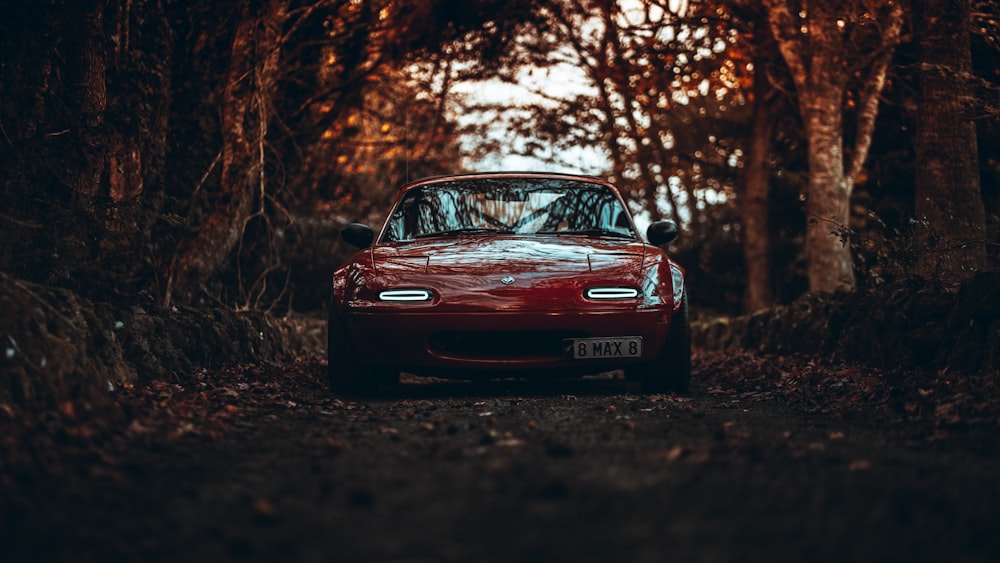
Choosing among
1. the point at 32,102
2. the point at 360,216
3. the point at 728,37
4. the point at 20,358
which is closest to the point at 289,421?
the point at 20,358

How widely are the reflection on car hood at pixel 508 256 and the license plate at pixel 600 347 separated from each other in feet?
1.50

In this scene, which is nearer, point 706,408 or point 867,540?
point 867,540

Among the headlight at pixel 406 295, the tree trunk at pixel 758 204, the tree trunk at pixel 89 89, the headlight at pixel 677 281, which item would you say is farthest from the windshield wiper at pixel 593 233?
the tree trunk at pixel 758 204

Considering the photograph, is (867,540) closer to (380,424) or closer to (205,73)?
(380,424)

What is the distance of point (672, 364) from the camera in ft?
22.6

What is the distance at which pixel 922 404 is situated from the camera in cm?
550

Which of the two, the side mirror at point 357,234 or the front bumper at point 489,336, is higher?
the side mirror at point 357,234

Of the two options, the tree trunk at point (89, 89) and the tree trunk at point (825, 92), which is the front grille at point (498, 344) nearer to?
the tree trunk at point (89, 89)

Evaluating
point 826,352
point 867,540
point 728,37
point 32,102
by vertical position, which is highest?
point 728,37

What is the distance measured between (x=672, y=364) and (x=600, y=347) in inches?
22.9

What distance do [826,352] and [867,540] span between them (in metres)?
6.27

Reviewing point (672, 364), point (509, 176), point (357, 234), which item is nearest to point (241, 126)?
point (357, 234)

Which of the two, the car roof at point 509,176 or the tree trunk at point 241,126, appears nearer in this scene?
the car roof at point 509,176

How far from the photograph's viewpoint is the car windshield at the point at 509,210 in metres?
7.81
